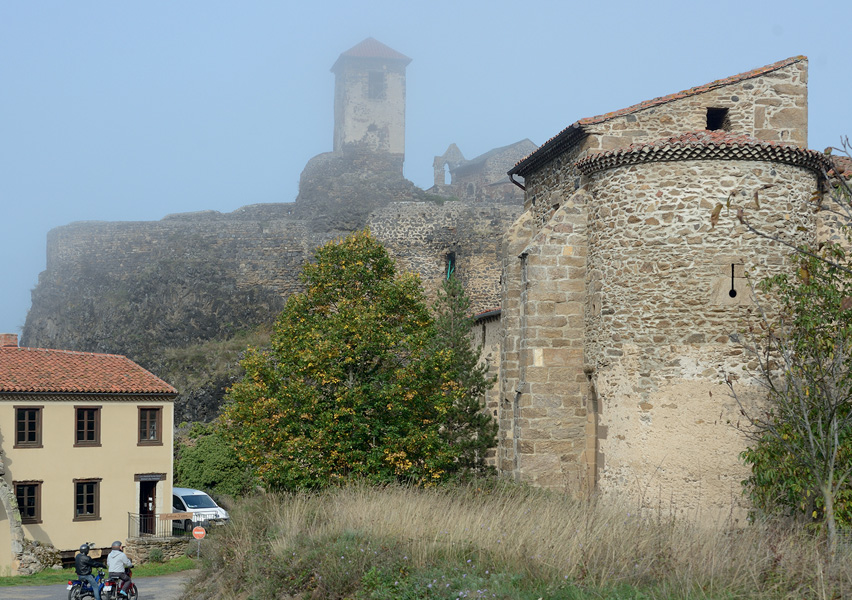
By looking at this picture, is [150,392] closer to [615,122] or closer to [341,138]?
[615,122]

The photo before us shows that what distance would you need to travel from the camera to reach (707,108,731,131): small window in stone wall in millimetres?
15914

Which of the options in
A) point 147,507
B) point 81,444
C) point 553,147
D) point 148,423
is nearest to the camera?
point 553,147

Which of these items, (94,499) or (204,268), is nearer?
(94,499)

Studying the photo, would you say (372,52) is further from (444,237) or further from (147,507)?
(147,507)

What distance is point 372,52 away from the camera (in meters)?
77.6

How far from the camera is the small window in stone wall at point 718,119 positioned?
15.9m

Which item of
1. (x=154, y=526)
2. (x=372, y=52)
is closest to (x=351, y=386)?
(x=154, y=526)

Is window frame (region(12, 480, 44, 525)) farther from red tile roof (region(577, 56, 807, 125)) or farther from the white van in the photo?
red tile roof (region(577, 56, 807, 125))

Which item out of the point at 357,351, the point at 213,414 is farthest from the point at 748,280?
the point at 213,414

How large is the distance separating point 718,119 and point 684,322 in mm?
4519

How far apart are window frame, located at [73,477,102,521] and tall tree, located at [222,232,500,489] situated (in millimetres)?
8796

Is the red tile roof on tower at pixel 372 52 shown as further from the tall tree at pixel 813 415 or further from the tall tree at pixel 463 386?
the tall tree at pixel 813 415

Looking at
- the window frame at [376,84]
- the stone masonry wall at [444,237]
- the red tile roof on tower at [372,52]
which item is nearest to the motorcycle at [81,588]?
the stone masonry wall at [444,237]

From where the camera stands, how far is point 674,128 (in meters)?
15.9
